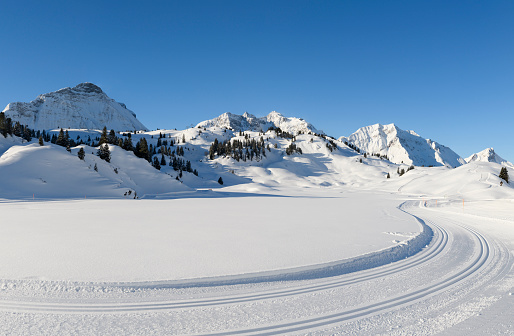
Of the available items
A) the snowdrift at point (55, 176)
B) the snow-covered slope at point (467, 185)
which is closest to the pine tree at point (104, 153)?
the snowdrift at point (55, 176)

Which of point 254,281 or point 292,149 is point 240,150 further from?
point 254,281

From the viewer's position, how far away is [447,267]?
25.0 ft

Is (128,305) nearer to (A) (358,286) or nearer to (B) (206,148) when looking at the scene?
(A) (358,286)

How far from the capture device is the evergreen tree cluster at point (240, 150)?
15562cm

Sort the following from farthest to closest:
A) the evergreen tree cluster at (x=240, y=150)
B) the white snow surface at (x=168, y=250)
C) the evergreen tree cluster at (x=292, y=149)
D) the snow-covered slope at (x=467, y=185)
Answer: the evergreen tree cluster at (x=292, y=149), the evergreen tree cluster at (x=240, y=150), the snow-covered slope at (x=467, y=185), the white snow surface at (x=168, y=250)

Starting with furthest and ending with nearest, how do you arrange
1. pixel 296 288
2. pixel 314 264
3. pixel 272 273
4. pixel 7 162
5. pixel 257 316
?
pixel 7 162 < pixel 314 264 < pixel 272 273 < pixel 296 288 < pixel 257 316

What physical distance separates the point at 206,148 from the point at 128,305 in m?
176

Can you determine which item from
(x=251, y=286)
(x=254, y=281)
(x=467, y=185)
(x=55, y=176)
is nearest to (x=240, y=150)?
(x=467, y=185)

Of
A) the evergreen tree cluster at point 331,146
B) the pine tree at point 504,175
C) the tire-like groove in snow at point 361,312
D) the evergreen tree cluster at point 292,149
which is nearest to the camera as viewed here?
the tire-like groove in snow at point 361,312

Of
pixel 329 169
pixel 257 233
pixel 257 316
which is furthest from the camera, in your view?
pixel 329 169

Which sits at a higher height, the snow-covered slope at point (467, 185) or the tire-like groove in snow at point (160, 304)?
the snow-covered slope at point (467, 185)

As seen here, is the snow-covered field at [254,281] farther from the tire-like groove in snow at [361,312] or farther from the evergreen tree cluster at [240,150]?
the evergreen tree cluster at [240,150]

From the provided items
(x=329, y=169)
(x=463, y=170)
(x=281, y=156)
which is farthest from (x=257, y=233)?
(x=281, y=156)

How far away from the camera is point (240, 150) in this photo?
159500mm
